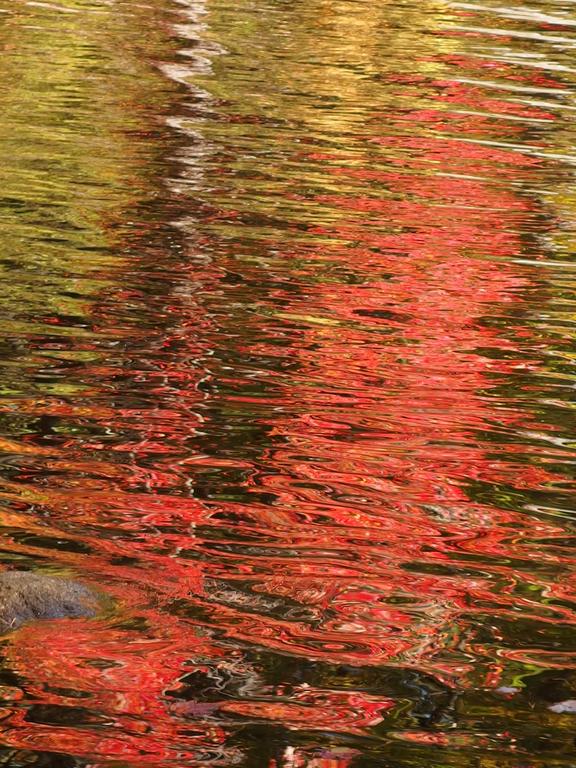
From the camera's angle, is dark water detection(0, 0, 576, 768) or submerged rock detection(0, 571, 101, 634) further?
submerged rock detection(0, 571, 101, 634)

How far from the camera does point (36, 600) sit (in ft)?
14.8

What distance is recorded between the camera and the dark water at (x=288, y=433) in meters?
4.26

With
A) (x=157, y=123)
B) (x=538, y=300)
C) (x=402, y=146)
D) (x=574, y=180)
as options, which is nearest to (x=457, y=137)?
(x=402, y=146)

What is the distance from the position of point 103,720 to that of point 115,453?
2018mm

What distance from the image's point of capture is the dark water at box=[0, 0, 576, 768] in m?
4.26

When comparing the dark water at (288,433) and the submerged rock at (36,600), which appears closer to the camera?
the dark water at (288,433)

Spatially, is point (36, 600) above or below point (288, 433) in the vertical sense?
above

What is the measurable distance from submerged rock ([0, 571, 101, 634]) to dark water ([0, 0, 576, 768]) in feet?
0.19

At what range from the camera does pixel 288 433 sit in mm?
6340

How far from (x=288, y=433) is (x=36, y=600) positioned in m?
2.03

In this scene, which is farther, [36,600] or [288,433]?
[288,433]

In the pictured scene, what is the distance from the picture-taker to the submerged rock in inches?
176

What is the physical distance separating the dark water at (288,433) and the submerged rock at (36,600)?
0.06 m

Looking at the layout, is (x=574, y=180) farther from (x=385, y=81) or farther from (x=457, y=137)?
(x=385, y=81)
